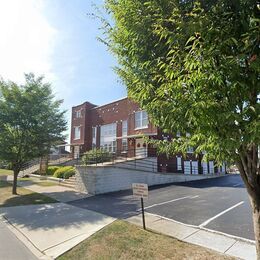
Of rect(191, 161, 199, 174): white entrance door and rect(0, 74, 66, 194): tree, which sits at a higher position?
rect(0, 74, 66, 194): tree

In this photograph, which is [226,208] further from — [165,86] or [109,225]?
[165,86]

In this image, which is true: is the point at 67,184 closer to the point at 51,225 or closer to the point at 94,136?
the point at 51,225

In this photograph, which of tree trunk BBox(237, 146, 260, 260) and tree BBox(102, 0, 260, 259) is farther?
tree trunk BBox(237, 146, 260, 260)

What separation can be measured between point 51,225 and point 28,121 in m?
9.53

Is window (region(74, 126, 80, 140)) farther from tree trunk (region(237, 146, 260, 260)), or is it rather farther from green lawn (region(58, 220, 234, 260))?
tree trunk (region(237, 146, 260, 260))

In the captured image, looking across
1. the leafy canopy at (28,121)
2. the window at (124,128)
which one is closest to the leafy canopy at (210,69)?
the leafy canopy at (28,121)

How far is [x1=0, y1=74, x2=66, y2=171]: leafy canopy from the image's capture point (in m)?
18.3

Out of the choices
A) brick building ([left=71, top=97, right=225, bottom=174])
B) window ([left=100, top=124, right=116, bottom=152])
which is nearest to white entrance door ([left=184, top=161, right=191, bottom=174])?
brick building ([left=71, top=97, right=225, bottom=174])

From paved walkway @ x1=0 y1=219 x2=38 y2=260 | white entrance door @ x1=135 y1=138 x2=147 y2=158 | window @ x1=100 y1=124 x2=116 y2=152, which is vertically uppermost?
window @ x1=100 y1=124 x2=116 y2=152

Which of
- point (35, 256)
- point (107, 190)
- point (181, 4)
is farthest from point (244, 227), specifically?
point (107, 190)

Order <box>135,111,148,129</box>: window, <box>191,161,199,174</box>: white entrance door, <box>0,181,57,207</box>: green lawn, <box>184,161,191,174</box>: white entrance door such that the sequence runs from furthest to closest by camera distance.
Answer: <box>191,161,199,174</box>: white entrance door < <box>184,161,191,174</box>: white entrance door < <box>135,111,148,129</box>: window < <box>0,181,57,207</box>: green lawn

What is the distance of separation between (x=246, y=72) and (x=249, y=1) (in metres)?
0.89

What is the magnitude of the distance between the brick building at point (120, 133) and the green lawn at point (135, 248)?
1446 centimetres

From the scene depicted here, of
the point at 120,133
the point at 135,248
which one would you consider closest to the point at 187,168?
the point at 120,133
